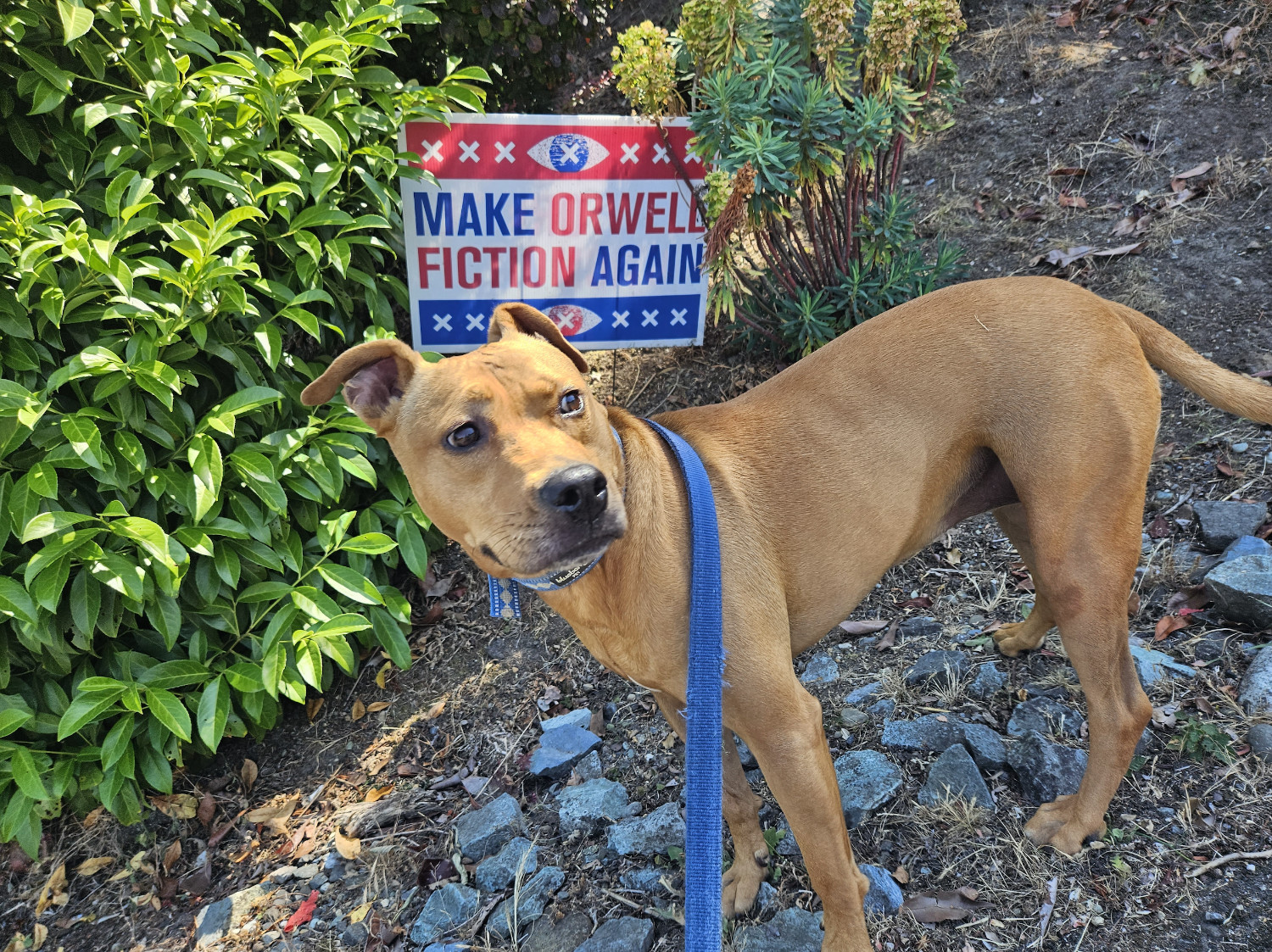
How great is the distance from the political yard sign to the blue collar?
228 cm

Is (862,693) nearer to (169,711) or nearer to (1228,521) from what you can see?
(1228,521)

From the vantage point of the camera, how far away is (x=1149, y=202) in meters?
5.60

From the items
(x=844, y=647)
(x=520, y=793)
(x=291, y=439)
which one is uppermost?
(x=291, y=439)

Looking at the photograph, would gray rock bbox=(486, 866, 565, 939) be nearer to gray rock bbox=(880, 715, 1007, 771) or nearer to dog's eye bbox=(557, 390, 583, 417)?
gray rock bbox=(880, 715, 1007, 771)

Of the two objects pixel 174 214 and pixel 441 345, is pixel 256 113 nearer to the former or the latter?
pixel 174 214

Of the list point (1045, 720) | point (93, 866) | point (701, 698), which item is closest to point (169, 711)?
point (93, 866)

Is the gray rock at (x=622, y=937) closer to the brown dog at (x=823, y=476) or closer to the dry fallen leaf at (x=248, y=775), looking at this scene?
the brown dog at (x=823, y=476)

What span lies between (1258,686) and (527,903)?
2816 millimetres

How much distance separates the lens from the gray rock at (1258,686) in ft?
10.4

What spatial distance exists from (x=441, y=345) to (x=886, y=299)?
2460 millimetres

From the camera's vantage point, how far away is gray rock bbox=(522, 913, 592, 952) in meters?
2.96

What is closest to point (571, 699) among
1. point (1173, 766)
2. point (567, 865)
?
point (567, 865)

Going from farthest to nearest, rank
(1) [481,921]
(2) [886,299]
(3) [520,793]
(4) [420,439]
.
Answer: (2) [886,299] < (3) [520,793] < (1) [481,921] < (4) [420,439]

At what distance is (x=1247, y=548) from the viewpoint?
3.73 meters
